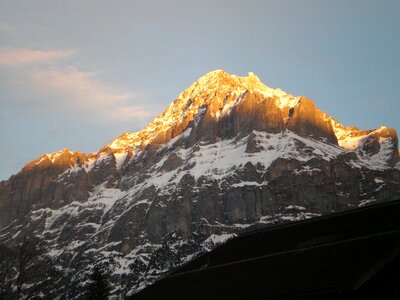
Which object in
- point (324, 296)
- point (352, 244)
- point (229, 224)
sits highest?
point (229, 224)

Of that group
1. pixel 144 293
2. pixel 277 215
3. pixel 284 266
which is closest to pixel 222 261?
pixel 144 293

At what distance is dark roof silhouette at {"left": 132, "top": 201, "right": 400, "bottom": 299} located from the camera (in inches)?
1049

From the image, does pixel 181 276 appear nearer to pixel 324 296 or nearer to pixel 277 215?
pixel 324 296

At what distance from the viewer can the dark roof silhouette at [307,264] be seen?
87.4 feet

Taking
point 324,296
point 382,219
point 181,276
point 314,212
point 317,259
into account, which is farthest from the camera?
point 314,212

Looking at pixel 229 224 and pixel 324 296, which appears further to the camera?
pixel 229 224

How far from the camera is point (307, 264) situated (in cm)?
2944

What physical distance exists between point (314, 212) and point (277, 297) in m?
172

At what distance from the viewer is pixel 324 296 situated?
26266 mm

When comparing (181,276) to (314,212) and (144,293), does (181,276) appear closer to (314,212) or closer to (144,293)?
(144,293)

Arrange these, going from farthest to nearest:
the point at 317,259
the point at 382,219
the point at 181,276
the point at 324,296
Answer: the point at 181,276 < the point at 382,219 < the point at 317,259 < the point at 324,296

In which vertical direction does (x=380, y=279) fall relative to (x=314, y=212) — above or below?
below

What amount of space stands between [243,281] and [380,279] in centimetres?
670

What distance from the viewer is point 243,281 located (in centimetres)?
3089
